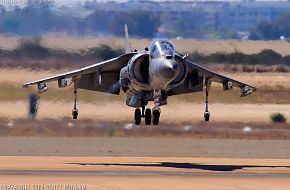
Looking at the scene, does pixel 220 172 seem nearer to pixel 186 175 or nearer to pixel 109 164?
pixel 186 175

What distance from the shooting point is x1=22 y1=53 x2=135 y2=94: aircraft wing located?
3531 centimetres

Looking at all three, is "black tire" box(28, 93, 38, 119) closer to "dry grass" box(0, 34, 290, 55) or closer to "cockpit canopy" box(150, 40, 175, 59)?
"dry grass" box(0, 34, 290, 55)

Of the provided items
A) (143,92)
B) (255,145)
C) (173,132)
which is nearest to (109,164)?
(143,92)

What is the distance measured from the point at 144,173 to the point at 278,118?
10403 millimetres

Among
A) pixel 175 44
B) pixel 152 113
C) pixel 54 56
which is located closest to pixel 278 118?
pixel 175 44

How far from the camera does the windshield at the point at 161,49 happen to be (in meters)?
32.5

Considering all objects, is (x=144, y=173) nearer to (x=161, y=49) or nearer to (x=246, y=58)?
(x=161, y=49)

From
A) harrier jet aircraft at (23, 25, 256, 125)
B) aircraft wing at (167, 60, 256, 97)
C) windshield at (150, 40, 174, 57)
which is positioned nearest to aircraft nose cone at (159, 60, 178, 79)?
harrier jet aircraft at (23, 25, 256, 125)

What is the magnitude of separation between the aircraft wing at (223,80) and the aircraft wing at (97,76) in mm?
2091

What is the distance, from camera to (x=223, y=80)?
36.7 metres

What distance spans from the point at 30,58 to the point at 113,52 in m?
2.77

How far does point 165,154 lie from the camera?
128ft

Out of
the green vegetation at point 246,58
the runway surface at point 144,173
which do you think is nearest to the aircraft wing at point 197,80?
the runway surface at point 144,173

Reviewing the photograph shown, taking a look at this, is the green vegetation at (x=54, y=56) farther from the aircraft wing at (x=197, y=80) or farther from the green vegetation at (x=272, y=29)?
the green vegetation at (x=272, y=29)
